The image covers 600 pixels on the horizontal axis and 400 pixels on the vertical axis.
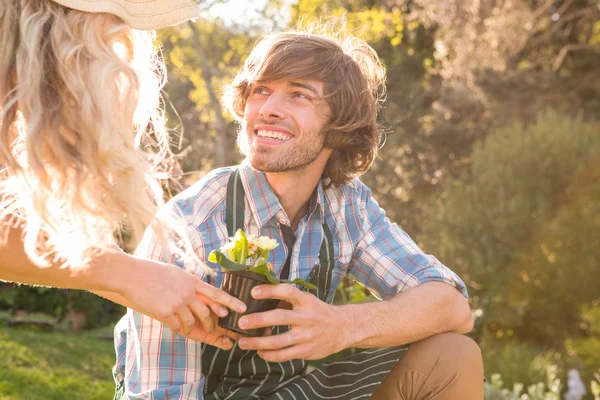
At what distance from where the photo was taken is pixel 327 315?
Result: 7.93 ft

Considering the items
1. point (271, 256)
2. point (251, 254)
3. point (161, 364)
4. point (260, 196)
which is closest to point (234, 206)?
point (260, 196)

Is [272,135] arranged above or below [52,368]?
above

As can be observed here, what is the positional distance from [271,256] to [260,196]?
23 cm

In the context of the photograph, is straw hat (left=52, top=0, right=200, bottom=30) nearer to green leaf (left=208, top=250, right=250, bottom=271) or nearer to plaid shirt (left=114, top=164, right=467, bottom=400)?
green leaf (left=208, top=250, right=250, bottom=271)

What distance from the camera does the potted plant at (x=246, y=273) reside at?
225 cm

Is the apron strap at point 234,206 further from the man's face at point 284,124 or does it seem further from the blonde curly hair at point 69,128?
the blonde curly hair at point 69,128

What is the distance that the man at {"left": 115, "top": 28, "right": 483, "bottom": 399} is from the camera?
8.10ft

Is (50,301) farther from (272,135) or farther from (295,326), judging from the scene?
(295,326)

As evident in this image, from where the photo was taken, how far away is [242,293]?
7.47 ft

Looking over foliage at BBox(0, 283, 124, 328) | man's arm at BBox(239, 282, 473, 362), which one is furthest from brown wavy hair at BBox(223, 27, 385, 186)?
foliage at BBox(0, 283, 124, 328)

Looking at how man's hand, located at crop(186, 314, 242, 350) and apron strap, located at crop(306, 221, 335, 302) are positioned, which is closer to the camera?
man's hand, located at crop(186, 314, 242, 350)

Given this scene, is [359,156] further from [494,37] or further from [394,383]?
[494,37]

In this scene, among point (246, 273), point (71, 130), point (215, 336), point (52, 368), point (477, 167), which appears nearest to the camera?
point (71, 130)

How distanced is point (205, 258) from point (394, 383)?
814mm
